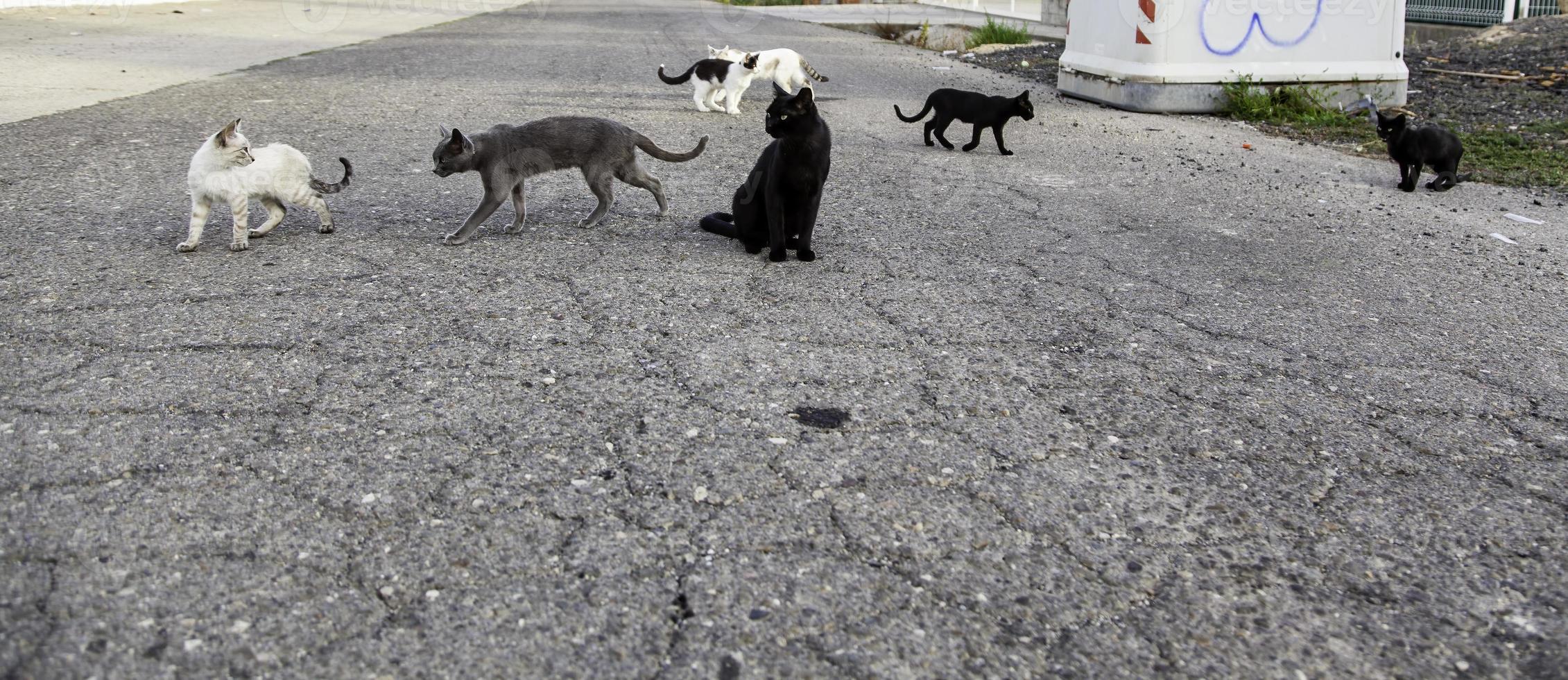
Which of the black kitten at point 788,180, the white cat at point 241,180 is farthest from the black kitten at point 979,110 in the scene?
the white cat at point 241,180

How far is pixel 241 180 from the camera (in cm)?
434

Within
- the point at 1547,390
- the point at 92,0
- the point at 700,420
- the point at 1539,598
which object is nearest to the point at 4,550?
the point at 700,420

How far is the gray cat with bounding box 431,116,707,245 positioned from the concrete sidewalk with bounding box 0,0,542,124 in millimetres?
4302

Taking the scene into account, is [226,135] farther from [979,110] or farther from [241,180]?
[979,110]

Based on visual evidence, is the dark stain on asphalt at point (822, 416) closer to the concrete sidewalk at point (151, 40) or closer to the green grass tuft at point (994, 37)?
the concrete sidewalk at point (151, 40)

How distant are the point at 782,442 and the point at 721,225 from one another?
221cm

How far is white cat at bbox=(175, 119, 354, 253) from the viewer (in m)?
4.27

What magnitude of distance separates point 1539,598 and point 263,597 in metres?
2.50

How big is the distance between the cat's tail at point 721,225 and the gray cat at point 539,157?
312mm

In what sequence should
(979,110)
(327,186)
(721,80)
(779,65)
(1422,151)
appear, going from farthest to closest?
1. (779,65)
2. (721,80)
3. (979,110)
4. (1422,151)
5. (327,186)

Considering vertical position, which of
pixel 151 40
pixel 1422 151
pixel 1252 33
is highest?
pixel 151 40

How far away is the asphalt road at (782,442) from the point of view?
2111 millimetres

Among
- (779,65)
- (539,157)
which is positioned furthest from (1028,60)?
(539,157)

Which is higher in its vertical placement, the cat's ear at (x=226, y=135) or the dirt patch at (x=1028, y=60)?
the dirt patch at (x=1028, y=60)
